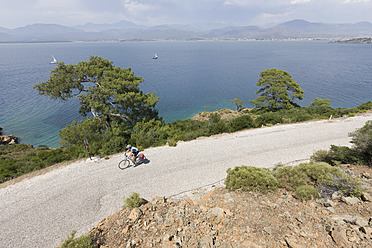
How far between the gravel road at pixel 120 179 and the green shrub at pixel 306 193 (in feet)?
13.3

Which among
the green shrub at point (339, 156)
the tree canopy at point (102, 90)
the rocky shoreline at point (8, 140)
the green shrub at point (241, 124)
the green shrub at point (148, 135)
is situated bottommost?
the rocky shoreline at point (8, 140)

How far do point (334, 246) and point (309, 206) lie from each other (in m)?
1.87

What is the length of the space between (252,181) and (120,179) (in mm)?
7463

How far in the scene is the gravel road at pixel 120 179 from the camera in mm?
7867

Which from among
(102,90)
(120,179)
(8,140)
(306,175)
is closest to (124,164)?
(120,179)

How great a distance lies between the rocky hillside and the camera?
16.3 feet

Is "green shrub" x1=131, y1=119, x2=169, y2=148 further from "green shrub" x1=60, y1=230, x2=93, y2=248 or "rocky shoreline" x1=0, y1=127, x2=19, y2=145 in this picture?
"rocky shoreline" x1=0, y1=127, x2=19, y2=145

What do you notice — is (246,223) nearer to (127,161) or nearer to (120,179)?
(120,179)

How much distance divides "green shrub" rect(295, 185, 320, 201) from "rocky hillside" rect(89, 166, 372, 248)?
199mm

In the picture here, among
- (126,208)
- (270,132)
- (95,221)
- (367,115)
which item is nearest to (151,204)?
(126,208)

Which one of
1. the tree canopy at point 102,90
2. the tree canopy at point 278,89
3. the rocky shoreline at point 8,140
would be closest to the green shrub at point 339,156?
the tree canopy at point 102,90

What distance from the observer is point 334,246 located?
4652 millimetres

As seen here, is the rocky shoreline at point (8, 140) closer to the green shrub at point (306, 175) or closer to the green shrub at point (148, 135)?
the green shrub at point (148, 135)

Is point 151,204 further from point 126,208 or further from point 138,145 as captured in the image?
point 138,145
